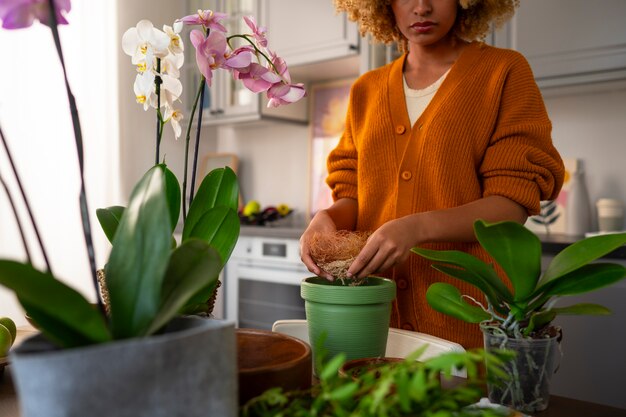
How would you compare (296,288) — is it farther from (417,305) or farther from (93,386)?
(93,386)

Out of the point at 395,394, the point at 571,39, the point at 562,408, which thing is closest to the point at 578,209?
the point at 571,39

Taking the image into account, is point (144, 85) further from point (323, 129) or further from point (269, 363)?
point (323, 129)

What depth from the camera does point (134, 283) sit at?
1.31ft

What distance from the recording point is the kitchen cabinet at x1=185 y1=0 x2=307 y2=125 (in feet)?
9.46

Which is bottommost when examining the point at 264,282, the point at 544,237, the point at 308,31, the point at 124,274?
the point at 264,282

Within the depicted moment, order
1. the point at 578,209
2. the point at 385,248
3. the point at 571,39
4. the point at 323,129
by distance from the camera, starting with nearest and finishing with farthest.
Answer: the point at 385,248, the point at 571,39, the point at 578,209, the point at 323,129

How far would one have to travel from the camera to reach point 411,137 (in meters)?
1.14

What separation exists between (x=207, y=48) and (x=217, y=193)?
17cm

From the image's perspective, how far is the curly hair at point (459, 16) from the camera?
116cm

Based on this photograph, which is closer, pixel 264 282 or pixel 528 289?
pixel 528 289

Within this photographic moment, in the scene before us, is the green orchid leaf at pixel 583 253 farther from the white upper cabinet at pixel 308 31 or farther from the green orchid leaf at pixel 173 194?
the white upper cabinet at pixel 308 31

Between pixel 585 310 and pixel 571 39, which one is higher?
pixel 571 39

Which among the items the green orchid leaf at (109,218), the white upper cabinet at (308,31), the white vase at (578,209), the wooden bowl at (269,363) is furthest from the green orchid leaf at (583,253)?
the white upper cabinet at (308,31)

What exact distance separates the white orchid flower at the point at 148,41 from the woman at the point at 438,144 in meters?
0.36
